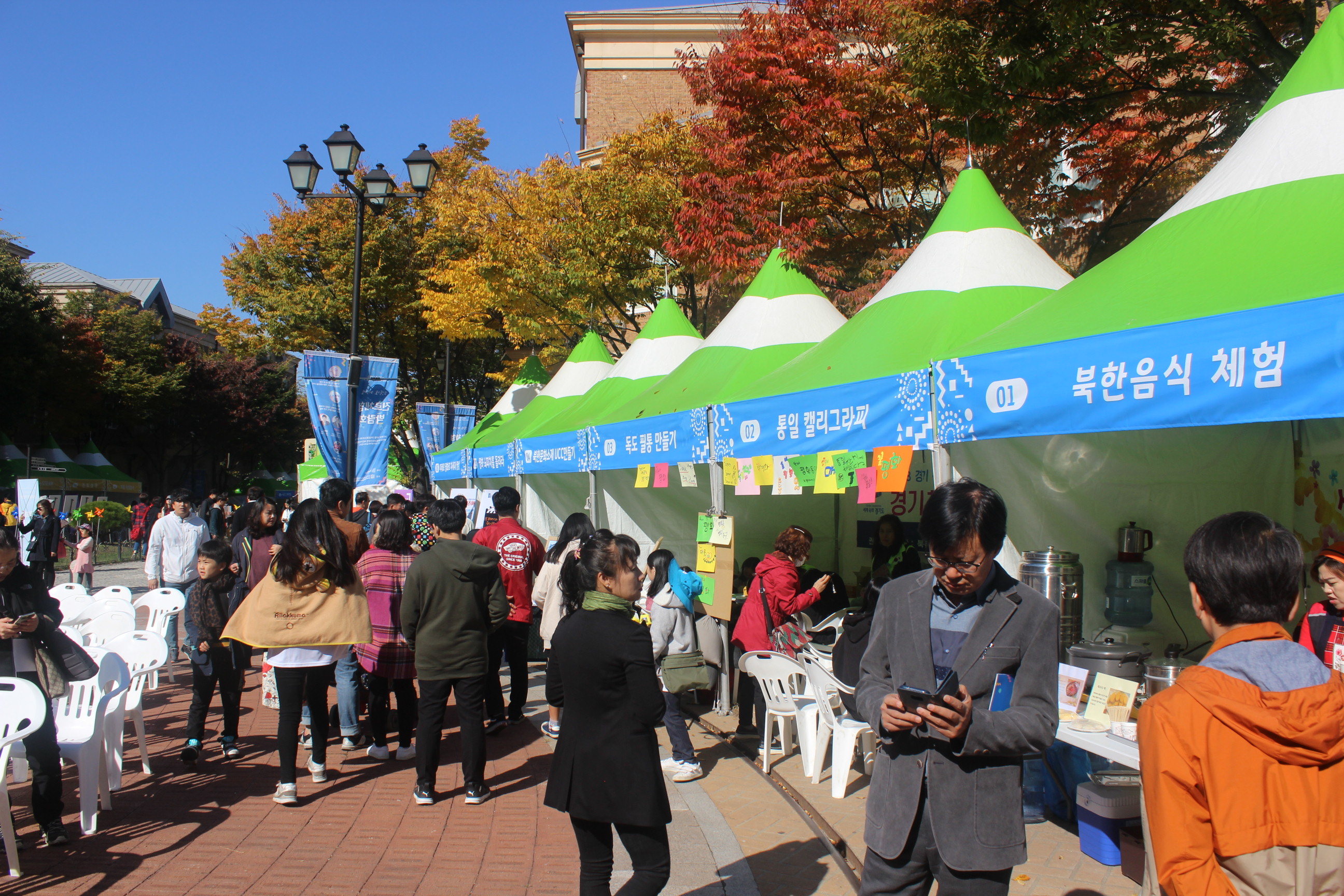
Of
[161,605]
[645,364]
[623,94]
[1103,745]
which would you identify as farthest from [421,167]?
[623,94]

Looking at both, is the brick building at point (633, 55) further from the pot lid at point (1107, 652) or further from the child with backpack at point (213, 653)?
the pot lid at point (1107, 652)

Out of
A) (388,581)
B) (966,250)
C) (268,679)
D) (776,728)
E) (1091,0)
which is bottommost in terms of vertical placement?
(776,728)

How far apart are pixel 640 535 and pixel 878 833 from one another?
8.39m

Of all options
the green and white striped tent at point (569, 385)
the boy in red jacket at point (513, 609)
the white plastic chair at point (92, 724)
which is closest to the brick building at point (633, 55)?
the green and white striped tent at point (569, 385)

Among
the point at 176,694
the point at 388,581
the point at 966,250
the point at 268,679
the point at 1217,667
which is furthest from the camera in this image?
the point at 176,694

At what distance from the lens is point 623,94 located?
1186 inches

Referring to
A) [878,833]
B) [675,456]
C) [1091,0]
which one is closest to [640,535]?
[675,456]

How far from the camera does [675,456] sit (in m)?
7.62

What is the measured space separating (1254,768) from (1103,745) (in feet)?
7.61

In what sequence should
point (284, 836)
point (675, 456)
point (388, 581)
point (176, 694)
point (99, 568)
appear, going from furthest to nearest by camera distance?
point (99, 568), point (176, 694), point (675, 456), point (388, 581), point (284, 836)

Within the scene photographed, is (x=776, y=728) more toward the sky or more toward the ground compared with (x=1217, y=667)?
more toward the ground

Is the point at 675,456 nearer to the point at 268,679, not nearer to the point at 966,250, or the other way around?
the point at 966,250

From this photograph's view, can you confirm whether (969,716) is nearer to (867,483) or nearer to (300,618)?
(867,483)

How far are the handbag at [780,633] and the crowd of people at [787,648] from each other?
0.02 metres
